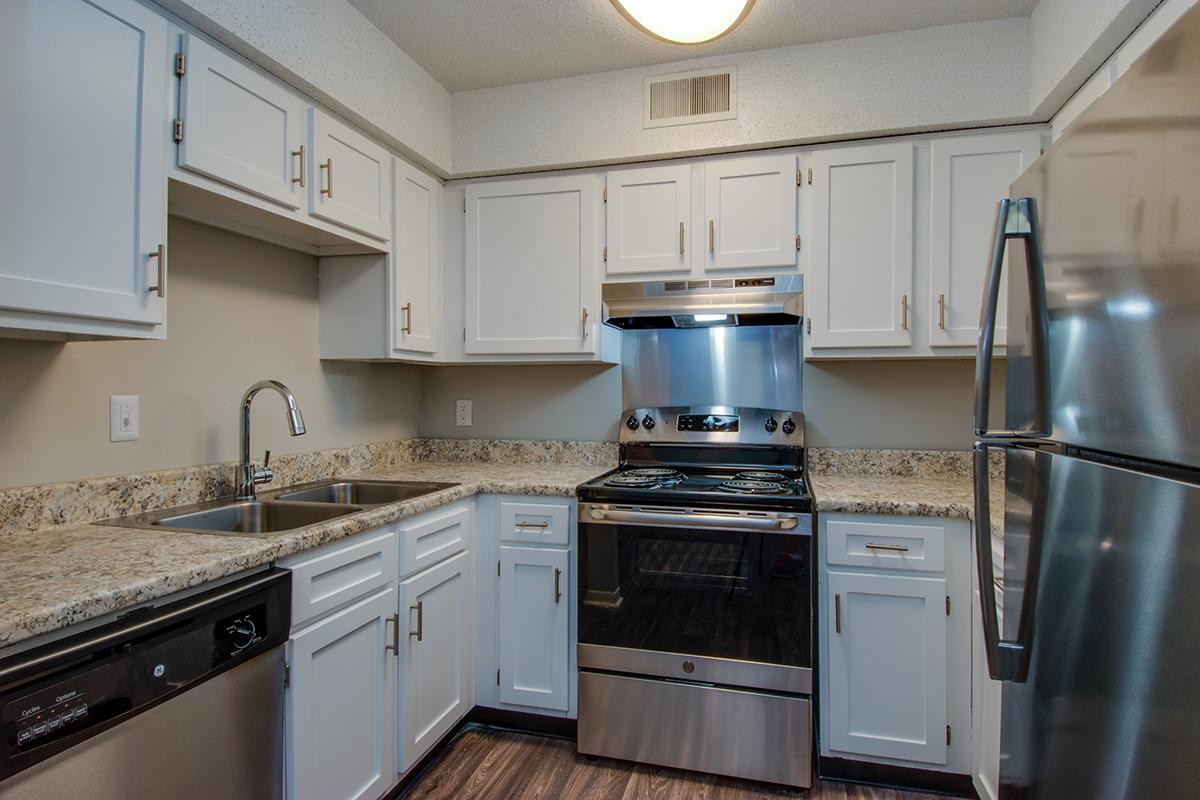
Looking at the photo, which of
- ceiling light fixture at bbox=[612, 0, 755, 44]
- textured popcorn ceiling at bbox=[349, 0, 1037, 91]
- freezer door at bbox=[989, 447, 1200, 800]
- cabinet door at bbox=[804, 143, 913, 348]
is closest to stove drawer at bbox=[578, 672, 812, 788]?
freezer door at bbox=[989, 447, 1200, 800]

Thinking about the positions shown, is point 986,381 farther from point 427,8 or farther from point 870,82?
point 427,8

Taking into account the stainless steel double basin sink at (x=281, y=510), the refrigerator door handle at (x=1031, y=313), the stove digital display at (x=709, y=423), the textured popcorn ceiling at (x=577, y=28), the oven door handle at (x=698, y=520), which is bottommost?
the oven door handle at (x=698, y=520)

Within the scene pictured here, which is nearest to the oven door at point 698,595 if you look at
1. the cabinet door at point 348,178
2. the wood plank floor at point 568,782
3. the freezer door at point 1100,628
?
the wood plank floor at point 568,782

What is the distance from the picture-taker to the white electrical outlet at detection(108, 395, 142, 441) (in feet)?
5.32

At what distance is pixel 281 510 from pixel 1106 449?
195 cm

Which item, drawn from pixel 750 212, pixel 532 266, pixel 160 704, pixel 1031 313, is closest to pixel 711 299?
pixel 750 212

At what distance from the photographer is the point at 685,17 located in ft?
5.09

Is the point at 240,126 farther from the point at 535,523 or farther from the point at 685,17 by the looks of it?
the point at 535,523

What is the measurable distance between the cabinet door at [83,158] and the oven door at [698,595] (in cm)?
141

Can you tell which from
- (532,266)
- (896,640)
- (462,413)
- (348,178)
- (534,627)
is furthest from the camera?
(462,413)

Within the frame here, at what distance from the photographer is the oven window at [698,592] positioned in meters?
1.92

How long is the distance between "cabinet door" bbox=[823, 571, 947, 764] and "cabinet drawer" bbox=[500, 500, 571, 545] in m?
0.88

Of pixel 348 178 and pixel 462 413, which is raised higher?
pixel 348 178

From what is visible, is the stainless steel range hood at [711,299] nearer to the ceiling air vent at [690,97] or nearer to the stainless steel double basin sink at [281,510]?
the ceiling air vent at [690,97]
